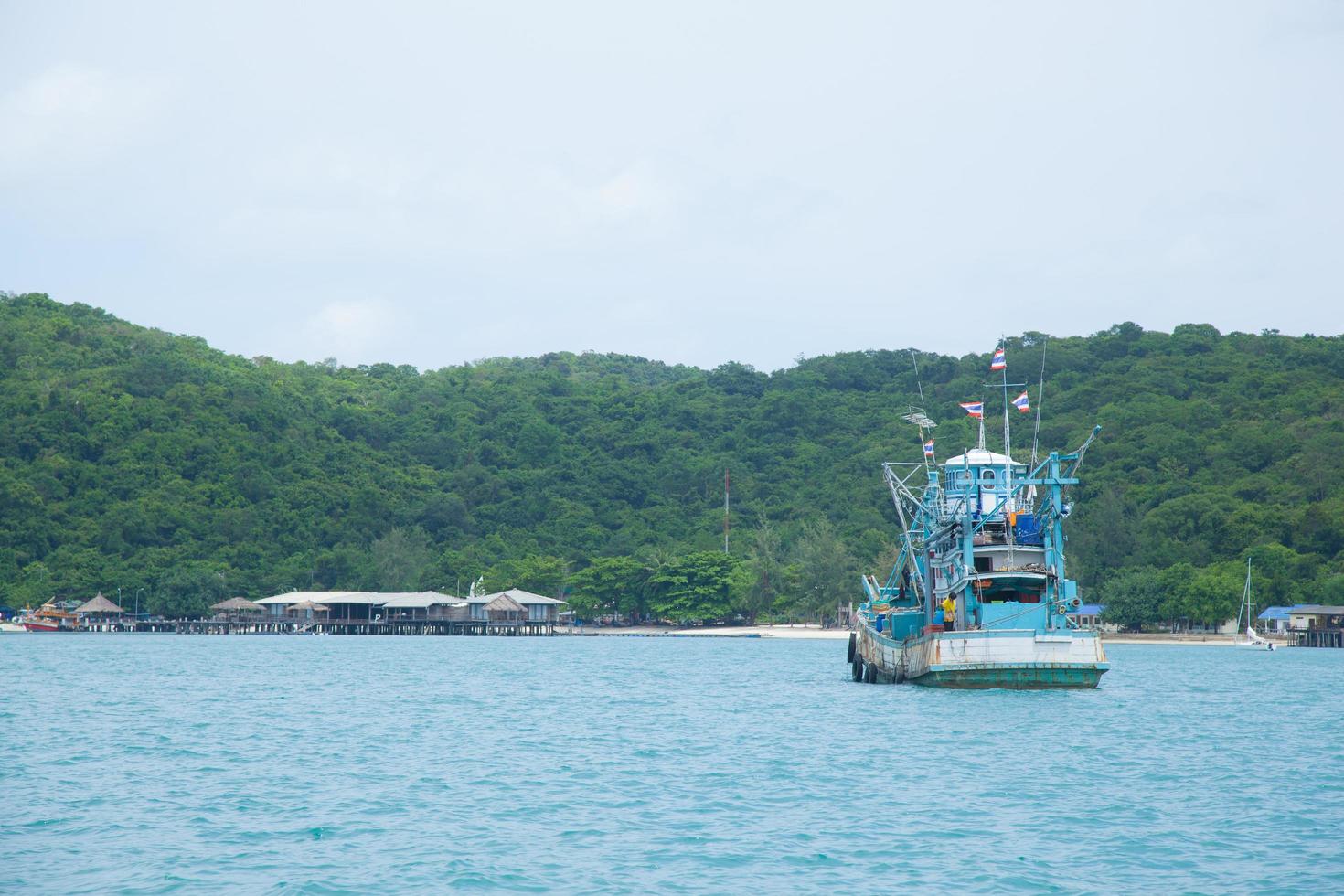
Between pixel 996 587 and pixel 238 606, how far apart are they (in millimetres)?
123868

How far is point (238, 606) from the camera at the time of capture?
155625 millimetres

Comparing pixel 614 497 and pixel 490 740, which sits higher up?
pixel 614 497

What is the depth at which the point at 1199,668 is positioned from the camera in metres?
78.9

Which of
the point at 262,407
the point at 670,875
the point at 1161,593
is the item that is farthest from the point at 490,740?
the point at 262,407

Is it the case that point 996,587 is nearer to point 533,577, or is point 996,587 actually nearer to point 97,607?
point 533,577

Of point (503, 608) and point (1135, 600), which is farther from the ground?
point (1135, 600)

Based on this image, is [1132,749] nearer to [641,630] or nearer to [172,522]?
[641,630]

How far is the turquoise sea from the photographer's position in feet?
71.0

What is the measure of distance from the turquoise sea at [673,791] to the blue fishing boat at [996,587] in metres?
1.28

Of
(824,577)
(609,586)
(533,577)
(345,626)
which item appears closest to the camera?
(824,577)

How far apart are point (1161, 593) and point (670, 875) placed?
104 meters

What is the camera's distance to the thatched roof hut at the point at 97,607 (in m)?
151

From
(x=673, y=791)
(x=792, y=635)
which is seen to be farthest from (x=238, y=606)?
(x=673, y=791)

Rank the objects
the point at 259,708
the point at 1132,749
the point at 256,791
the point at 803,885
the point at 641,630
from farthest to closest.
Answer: the point at 641,630 < the point at 259,708 < the point at 1132,749 < the point at 256,791 < the point at 803,885
